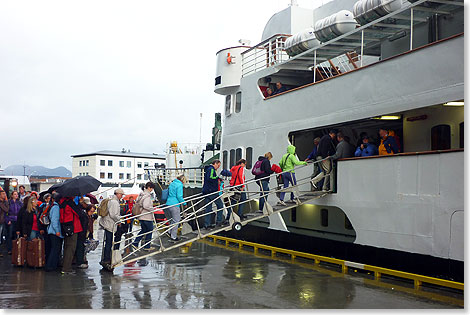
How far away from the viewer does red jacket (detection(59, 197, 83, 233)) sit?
10055mm

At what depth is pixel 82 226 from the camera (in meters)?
10.3

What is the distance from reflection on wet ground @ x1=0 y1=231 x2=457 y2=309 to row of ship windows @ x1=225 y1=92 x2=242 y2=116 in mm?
6554

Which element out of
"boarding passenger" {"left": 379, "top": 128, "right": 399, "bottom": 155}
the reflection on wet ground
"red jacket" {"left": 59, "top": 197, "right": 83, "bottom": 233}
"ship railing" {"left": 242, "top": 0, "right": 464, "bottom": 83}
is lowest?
the reflection on wet ground

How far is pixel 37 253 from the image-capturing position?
1058 cm

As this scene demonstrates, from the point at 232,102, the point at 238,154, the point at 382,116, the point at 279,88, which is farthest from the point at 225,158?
the point at 382,116

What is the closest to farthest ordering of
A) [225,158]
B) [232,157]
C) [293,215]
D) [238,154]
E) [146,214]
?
[146,214] < [293,215] < [238,154] < [232,157] < [225,158]

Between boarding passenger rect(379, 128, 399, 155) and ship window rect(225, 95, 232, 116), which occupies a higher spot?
ship window rect(225, 95, 232, 116)

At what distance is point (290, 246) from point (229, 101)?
6.04 m

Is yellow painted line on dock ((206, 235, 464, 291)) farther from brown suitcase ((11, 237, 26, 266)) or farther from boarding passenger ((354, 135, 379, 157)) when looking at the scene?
brown suitcase ((11, 237, 26, 266))

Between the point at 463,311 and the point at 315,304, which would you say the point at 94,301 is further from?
the point at 463,311

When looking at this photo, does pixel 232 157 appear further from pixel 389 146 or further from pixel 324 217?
pixel 389 146

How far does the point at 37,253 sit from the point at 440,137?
30.1 ft

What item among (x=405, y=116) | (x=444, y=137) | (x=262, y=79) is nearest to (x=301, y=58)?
(x=262, y=79)

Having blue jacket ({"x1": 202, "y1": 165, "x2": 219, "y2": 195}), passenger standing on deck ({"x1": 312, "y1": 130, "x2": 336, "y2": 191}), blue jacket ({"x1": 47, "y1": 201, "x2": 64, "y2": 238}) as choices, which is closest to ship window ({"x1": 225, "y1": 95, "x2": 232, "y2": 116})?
blue jacket ({"x1": 202, "y1": 165, "x2": 219, "y2": 195})
